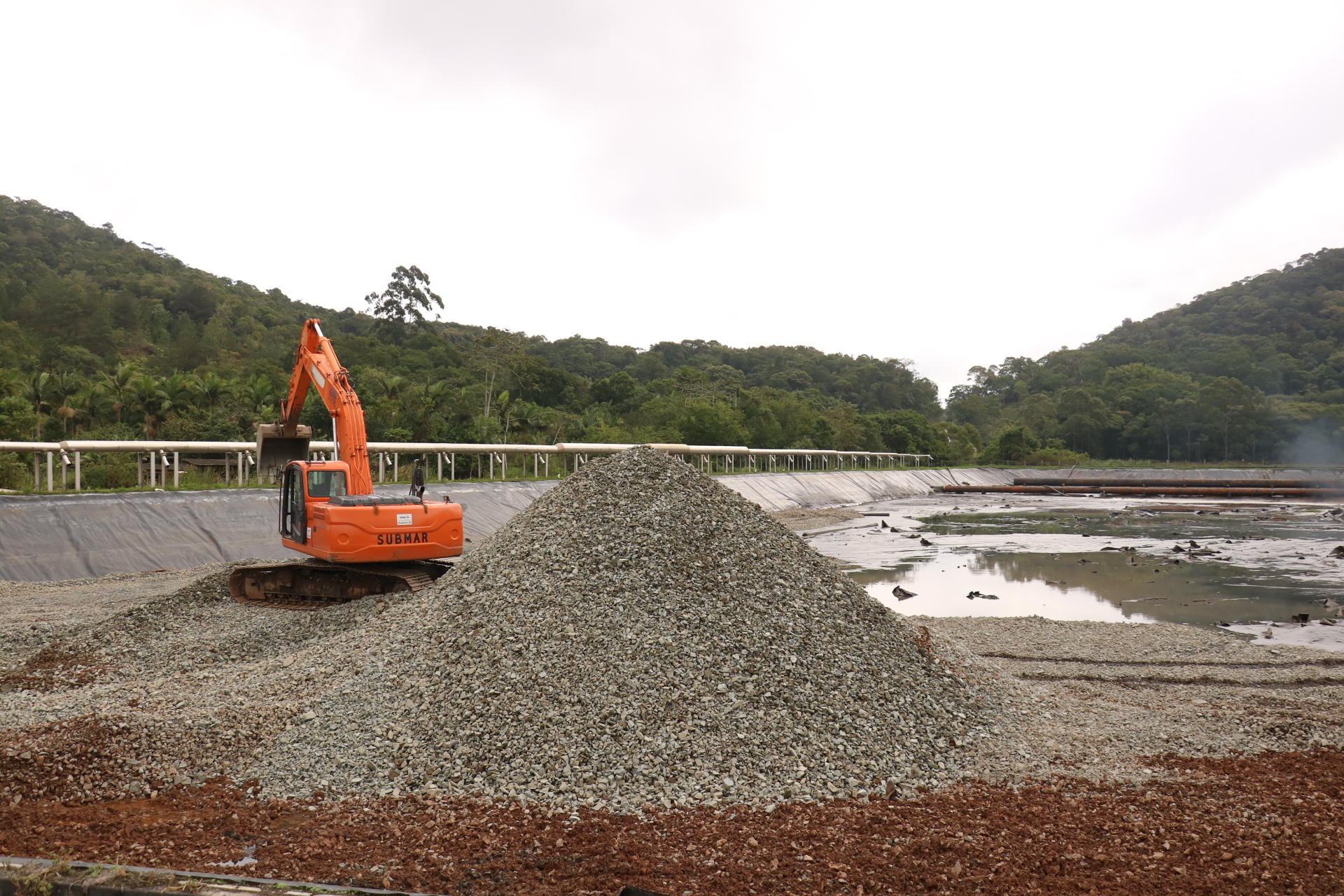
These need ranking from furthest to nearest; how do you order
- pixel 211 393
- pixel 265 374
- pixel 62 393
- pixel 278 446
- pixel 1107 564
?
1. pixel 265 374
2. pixel 211 393
3. pixel 62 393
4. pixel 1107 564
5. pixel 278 446

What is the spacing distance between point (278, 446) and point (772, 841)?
12.6 meters

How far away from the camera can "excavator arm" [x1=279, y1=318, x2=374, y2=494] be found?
12.0 m

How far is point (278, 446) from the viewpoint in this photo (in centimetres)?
1429

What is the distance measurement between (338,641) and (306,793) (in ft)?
9.47

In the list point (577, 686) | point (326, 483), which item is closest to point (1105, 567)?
point (577, 686)

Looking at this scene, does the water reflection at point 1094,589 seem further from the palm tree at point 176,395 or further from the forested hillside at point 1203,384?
the forested hillside at point 1203,384

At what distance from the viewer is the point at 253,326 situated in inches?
2616

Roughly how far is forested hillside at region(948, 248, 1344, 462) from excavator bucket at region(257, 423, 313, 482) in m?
81.4

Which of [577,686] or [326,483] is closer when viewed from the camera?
[577,686]

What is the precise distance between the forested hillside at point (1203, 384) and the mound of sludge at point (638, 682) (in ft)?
274

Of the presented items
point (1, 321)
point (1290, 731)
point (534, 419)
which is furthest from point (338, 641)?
point (1, 321)

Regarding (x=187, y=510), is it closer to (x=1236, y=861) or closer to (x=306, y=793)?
(x=306, y=793)

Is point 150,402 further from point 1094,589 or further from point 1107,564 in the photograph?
point 1107,564

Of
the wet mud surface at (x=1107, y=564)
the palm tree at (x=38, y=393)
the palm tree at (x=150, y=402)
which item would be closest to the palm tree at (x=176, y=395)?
the palm tree at (x=150, y=402)
